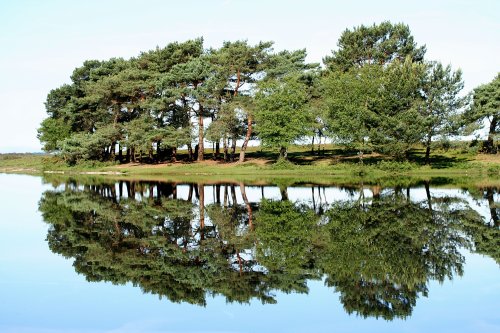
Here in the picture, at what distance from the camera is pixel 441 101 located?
198ft

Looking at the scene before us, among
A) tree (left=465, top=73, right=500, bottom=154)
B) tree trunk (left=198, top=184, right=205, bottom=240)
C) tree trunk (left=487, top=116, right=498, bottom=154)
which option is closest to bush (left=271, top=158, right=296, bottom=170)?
tree trunk (left=198, top=184, right=205, bottom=240)

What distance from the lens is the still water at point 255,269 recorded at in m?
11.0

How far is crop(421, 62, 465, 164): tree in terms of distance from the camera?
59688 millimetres

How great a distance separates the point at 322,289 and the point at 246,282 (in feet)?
6.46

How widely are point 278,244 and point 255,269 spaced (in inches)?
146

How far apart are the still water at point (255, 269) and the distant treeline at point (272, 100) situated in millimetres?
33538

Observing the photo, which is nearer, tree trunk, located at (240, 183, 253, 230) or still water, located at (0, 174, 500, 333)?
still water, located at (0, 174, 500, 333)

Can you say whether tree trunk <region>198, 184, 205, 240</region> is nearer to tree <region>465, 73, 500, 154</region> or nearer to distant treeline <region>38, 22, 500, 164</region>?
distant treeline <region>38, 22, 500, 164</region>

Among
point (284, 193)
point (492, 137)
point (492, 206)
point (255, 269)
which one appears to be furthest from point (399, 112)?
point (255, 269)

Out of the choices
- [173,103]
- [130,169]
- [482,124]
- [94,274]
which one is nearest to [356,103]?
[482,124]

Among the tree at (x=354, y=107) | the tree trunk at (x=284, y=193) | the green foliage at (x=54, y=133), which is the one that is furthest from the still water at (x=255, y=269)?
the green foliage at (x=54, y=133)

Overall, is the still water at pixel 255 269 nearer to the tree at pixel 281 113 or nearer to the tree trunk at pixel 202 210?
the tree trunk at pixel 202 210

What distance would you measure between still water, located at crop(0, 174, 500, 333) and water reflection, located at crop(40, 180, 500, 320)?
0.06 metres

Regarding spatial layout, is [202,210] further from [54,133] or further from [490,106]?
[54,133]
